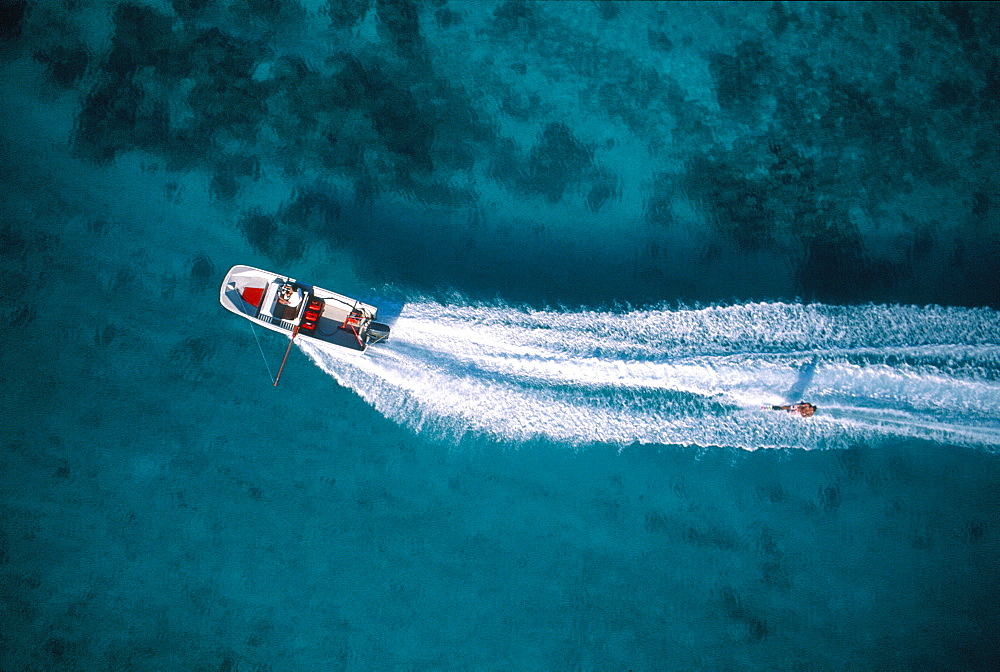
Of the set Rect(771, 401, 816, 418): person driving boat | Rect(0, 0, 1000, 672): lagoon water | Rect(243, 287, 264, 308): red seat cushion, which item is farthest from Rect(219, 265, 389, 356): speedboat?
Rect(771, 401, 816, 418): person driving boat

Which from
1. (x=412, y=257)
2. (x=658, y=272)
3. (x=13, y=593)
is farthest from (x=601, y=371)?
(x=13, y=593)

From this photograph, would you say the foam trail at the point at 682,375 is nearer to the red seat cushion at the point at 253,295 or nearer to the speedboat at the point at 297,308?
the speedboat at the point at 297,308

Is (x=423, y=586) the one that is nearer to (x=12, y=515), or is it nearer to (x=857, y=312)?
(x=12, y=515)

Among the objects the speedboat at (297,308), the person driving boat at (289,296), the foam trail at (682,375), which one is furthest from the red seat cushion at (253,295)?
the foam trail at (682,375)

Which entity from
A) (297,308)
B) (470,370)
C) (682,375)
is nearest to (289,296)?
(297,308)

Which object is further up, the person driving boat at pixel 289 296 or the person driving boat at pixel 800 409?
the person driving boat at pixel 800 409

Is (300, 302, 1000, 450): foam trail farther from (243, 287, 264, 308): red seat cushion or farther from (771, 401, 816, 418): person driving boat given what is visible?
(243, 287, 264, 308): red seat cushion
